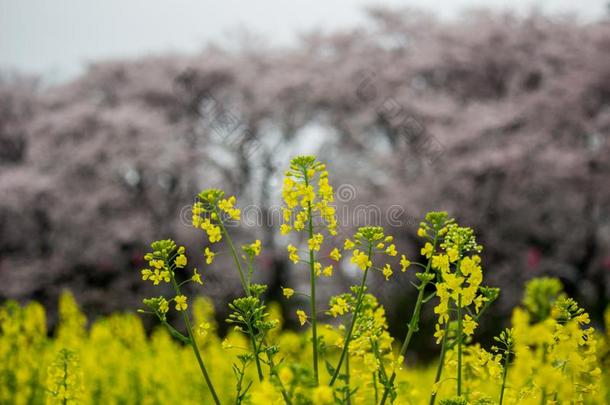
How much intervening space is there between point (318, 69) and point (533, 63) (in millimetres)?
5568

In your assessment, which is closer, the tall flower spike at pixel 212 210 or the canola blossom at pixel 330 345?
the canola blossom at pixel 330 345

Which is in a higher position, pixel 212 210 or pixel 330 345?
pixel 212 210

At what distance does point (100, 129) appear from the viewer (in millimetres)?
16031

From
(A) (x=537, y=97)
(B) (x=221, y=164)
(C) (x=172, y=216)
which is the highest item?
(A) (x=537, y=97)

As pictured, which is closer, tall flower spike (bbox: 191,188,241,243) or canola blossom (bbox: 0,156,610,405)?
canola blossom (bbox: 0,156,610,405)

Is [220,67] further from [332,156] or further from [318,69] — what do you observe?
[332,156]

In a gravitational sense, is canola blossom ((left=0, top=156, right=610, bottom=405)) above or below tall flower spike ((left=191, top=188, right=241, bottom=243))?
below

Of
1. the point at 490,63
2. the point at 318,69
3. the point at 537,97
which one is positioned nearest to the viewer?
the point at 537,97

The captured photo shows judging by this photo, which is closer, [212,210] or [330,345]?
[212,210]

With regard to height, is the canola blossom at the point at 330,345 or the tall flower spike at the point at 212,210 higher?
the tall flower spike at the point at 212,210

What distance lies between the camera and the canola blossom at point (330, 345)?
1.75 m

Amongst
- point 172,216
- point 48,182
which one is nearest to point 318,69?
point 172,216

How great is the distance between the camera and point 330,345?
2557 millimetres

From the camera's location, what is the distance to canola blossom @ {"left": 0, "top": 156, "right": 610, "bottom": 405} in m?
1.75
